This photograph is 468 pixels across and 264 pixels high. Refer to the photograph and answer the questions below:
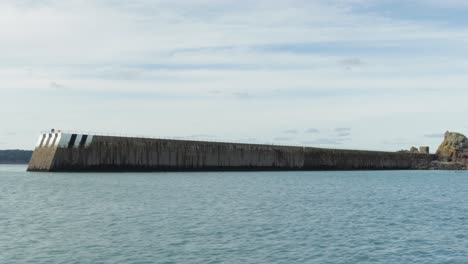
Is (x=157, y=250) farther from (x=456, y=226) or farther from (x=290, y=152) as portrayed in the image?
(x=290, y=152)

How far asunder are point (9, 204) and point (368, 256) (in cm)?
2687

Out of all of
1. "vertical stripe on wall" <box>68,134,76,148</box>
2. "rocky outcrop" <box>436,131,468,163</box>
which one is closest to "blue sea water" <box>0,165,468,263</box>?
"vertical stripe on wall" <box>68,134,76,148</box>

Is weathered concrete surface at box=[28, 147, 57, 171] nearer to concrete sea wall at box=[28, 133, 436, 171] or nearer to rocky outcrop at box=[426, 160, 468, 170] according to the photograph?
concrete sea wall at box=[28, 133, 436, 171]

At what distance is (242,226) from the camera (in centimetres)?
2984

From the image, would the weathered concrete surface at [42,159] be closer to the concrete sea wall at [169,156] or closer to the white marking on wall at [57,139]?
the concrete sea wall at [169,156]

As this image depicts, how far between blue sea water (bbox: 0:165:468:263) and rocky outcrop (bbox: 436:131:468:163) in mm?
87665

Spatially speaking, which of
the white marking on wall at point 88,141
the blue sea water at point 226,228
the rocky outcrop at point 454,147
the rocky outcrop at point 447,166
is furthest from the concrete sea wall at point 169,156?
the blue sea water at point 226,228

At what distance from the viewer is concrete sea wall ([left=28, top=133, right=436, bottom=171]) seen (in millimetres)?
75688

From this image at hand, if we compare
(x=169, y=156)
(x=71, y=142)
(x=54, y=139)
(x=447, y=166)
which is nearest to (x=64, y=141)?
(x=71, y=142)

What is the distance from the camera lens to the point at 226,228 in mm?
29203

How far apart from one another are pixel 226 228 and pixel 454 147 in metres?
112

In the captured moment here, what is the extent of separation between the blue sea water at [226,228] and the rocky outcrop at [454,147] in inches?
3451

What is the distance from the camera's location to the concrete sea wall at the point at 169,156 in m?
75.7

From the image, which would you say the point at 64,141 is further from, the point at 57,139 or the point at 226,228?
the point at 226,228
